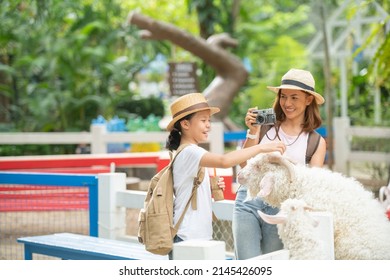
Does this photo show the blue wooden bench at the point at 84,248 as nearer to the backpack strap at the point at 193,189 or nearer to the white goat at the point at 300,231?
the backpack strap at the point at 193,189

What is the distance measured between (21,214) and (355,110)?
398 inches

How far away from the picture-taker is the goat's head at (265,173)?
10.6 feet

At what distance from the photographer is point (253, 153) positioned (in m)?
3.26

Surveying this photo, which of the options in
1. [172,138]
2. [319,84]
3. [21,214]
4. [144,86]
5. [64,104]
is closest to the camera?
[172,138]

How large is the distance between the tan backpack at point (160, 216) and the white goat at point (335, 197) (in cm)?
32

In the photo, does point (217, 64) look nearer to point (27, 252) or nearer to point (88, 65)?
point (88, 65)

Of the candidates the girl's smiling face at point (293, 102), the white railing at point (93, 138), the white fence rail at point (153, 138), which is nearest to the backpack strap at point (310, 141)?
the girl's smiling face at point (293, 102)

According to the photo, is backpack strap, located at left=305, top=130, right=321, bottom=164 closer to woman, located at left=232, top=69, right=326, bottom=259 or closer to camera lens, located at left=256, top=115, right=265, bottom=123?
woman, located at left=232, top=69, right=326, bottom=259

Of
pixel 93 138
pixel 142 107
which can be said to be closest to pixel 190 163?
pixel 93 138

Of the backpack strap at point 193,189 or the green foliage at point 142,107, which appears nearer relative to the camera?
the backpack strap at point 193,189

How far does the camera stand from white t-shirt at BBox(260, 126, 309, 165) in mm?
3598

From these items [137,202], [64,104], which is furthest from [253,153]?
[64,104]
